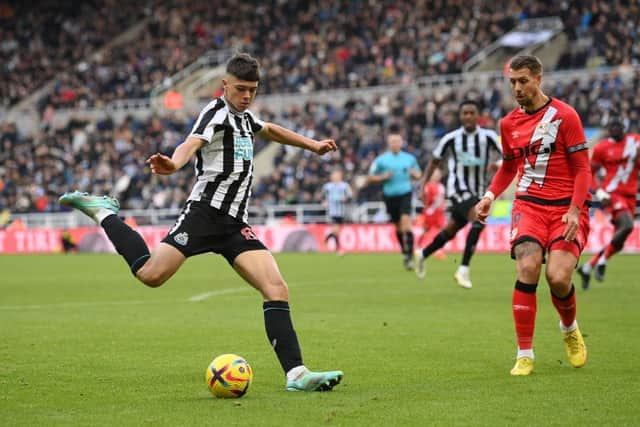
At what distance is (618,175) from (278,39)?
29.1 meters

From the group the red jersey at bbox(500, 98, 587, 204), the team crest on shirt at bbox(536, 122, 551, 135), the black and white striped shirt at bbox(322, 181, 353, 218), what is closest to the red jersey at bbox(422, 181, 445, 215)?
the black and white striped shirt at bbox(322, 181, 353, 218)

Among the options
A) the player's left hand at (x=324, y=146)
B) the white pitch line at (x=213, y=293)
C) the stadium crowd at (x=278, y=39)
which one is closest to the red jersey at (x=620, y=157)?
the white pitch line at (x=213, y=293)

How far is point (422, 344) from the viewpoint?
30.0 ft

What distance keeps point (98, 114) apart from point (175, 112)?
4.42m

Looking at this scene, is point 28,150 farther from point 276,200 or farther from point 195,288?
point 195,288

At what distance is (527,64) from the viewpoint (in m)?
7.54

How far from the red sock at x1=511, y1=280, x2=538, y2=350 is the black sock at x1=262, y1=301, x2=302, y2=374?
1699mm

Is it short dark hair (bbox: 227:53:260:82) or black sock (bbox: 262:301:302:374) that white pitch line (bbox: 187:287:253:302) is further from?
short dark hair (bbox: 227:53:260:82)

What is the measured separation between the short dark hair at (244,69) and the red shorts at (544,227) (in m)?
2.26

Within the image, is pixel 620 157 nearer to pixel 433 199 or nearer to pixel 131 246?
pixel 131 246

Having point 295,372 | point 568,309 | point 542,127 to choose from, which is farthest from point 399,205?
point 295,372

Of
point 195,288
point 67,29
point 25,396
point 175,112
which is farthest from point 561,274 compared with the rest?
point 67,29

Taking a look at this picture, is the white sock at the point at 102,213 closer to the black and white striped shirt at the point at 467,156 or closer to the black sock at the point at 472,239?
the black and white striped shirt at the point at 467,156

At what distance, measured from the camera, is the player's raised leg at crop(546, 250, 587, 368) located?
24.5 feet
